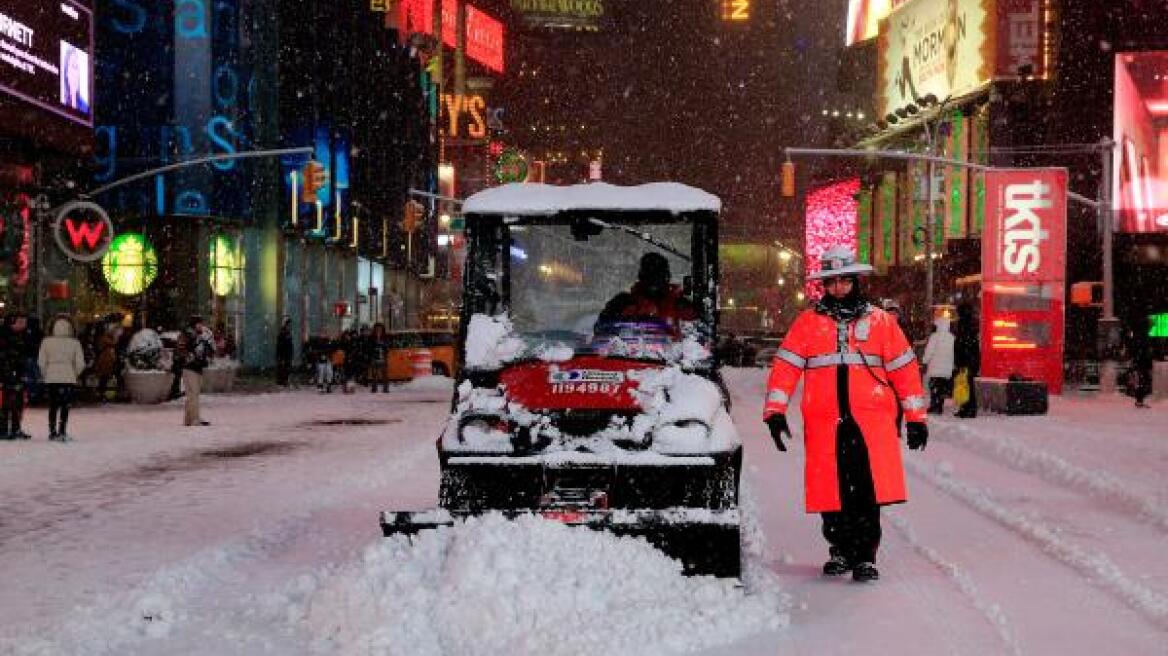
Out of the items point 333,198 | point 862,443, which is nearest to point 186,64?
point 333,198

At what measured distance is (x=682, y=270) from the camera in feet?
26.7

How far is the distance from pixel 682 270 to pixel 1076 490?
636 cm

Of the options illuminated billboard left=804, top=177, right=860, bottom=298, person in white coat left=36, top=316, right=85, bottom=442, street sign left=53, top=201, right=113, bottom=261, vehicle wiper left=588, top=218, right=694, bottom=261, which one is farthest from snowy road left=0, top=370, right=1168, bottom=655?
illuminated billboard left=804, top=177, right=860, bottom=298

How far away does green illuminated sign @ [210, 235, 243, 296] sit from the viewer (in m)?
44.8

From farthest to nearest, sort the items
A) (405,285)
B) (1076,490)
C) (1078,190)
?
1. (405,285)
2. (1078,190)
3. (1076,490)

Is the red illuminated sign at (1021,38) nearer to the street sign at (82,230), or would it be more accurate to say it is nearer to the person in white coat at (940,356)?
the person in white coat at (940,356)

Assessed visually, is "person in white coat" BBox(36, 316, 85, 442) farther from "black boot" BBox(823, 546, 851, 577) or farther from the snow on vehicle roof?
"black boot" BBox(823, 546, 851, 577)

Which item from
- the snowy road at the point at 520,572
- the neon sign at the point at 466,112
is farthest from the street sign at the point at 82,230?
the neon sign at the point at 466,112

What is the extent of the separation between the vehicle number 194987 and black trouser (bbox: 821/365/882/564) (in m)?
1.44

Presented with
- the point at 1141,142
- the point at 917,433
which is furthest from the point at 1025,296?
the point at 1141,142

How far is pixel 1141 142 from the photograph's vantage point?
48469mm

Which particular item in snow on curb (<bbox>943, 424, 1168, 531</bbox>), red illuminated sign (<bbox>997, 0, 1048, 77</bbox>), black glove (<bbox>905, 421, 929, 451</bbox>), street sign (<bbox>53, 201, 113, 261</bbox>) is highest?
red illuminated sign (<bbox>997, 0, 1048, 77</bbox>)

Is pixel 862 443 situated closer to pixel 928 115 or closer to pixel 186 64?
pixel 186 64

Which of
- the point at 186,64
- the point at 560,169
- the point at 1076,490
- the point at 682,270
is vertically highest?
the point at 560,169
